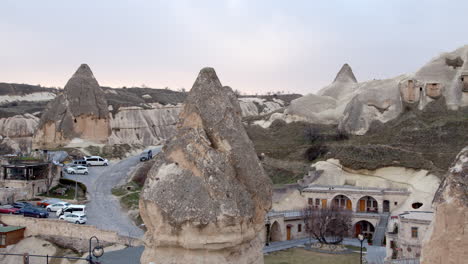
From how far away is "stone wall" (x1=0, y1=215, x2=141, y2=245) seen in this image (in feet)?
75.9

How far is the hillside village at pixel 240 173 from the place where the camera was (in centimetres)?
928

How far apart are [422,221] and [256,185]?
18.8 meters

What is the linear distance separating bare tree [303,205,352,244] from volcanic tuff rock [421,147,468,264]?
1008 inches

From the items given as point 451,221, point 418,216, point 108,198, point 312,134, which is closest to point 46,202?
point 108,198

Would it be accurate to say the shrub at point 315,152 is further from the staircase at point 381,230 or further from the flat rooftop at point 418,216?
the flat rooftop at point 418,216

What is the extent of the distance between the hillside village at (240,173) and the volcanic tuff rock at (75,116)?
10 centimetres

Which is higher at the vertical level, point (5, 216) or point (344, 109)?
point (344, 109)

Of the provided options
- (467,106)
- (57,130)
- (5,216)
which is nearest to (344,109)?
(467,106)

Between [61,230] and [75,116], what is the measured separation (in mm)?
20393

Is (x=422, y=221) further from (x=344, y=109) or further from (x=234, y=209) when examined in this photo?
(x=344, y=109)

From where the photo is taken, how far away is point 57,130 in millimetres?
43094

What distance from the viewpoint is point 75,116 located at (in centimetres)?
4338

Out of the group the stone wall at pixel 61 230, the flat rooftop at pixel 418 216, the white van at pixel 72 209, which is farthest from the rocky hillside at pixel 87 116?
the flat rooftop at pixel 418 216

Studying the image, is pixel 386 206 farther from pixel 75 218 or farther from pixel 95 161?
pixel 95 161
